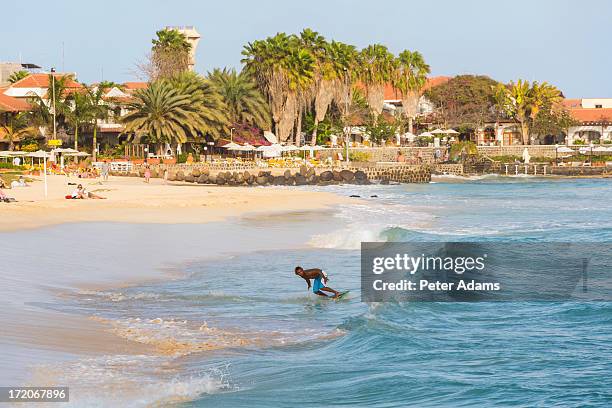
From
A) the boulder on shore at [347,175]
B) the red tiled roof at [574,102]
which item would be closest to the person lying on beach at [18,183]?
the boulder on shore at [347,175]

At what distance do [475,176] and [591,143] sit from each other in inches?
697

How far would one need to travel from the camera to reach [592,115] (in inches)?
3957

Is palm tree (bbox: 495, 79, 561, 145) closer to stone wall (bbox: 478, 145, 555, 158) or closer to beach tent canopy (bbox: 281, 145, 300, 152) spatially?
stone wall (bbox: 478, 145, 555, 158)

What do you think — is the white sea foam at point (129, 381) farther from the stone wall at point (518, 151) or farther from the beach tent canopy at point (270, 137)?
the stone wall at point (518, 151)

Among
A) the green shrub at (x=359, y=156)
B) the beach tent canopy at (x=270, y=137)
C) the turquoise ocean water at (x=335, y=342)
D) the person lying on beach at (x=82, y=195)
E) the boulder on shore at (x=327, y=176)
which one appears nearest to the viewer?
the turquoise ocean water at (x=335, y=342)

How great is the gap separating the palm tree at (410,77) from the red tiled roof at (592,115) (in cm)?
1738

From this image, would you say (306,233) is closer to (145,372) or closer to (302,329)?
(302,329)

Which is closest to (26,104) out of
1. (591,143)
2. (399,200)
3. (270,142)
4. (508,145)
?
(270,142)

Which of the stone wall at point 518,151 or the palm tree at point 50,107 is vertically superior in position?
the palm tree at point 50,107

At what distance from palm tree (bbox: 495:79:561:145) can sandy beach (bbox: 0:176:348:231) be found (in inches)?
2004

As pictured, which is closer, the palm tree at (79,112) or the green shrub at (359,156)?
the palm tree at (79,112)

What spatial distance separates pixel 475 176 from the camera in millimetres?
84812

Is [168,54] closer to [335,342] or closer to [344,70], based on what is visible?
[344,70]

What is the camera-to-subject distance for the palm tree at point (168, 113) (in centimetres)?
7138
